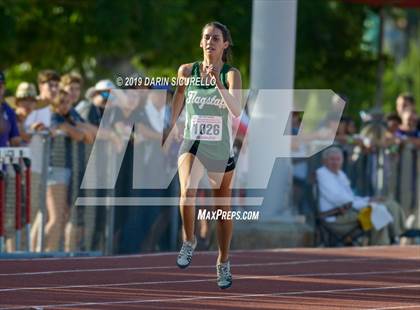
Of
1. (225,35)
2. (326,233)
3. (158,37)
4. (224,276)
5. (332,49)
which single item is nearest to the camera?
(225,35)

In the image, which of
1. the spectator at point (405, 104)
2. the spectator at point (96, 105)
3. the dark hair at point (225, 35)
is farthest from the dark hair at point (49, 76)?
the spectator at point (405, 104)

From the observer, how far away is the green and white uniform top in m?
10.7

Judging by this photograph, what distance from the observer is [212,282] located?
38.1ft

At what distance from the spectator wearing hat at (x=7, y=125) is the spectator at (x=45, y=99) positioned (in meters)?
0.69

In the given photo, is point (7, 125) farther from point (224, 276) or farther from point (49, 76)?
point (224, 276)

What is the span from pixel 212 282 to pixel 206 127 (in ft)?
5.49

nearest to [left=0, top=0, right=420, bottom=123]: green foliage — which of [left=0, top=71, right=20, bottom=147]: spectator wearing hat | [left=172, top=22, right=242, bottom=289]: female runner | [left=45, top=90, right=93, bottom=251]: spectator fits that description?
[left=45, top=90, right=93, bottom=251]: spectator

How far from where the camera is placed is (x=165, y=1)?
23.1 m

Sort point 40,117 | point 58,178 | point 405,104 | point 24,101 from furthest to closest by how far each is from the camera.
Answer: point 405,104 < point 24,101 < point 40,117 < point 58,178

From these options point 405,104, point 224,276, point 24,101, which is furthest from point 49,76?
point 405,104

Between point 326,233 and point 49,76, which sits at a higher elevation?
point 49,76

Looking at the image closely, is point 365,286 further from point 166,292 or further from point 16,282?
point 16,282

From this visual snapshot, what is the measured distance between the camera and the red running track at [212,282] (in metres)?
10.1

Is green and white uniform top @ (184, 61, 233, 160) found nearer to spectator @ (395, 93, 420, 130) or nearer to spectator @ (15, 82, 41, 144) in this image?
spectator @ (15, 82, 41, 144)
